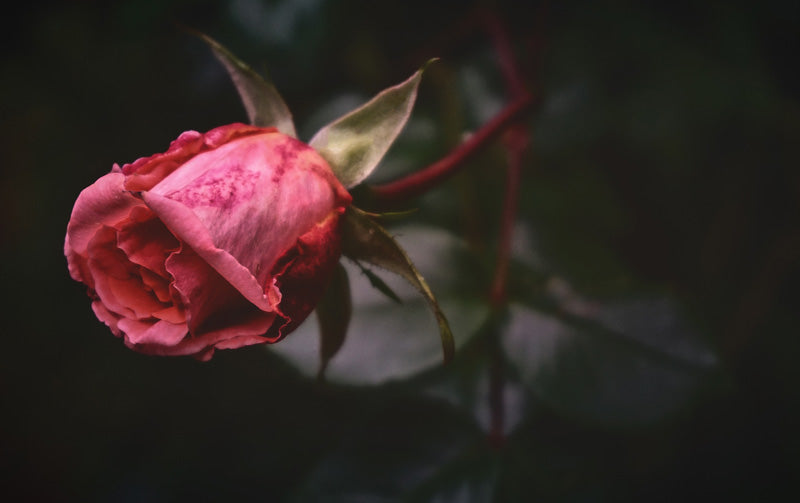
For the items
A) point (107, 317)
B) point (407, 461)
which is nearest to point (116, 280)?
point (107, 317)

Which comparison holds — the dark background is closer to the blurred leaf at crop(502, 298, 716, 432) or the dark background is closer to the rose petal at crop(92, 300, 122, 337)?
the blurred leaf at crop(502, 298, 716, 432)

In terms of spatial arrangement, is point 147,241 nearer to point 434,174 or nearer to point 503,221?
point 434,174

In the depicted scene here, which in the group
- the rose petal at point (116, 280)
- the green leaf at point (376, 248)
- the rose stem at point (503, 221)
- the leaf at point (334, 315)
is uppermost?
the rose petal at point (116, 280)

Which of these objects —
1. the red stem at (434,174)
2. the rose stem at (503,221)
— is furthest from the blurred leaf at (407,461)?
the red stem at (434,174)

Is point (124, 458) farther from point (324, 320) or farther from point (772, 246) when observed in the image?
point (772, 246)

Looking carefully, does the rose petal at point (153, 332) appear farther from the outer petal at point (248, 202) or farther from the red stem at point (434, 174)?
the red stem at point (434, 174)

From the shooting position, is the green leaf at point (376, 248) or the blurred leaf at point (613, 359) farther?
the blurred leaf at point (613, 359)
